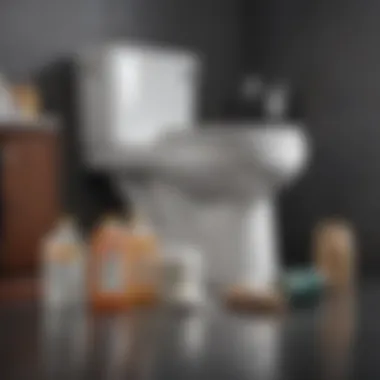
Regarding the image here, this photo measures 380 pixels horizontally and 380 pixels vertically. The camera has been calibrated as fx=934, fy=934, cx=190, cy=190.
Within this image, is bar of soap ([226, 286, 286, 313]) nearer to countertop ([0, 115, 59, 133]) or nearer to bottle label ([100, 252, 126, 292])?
bottle label ([100, 252, 126, 292])

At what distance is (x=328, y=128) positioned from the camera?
10.6ft

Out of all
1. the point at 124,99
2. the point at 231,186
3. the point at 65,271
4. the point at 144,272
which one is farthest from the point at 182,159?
the point at 65,271

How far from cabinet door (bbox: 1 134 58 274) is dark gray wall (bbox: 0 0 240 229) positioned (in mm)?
296

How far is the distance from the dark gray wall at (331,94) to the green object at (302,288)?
2.35ft

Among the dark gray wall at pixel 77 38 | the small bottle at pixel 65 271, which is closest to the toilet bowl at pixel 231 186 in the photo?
the dark gray wall at pixel 77 38

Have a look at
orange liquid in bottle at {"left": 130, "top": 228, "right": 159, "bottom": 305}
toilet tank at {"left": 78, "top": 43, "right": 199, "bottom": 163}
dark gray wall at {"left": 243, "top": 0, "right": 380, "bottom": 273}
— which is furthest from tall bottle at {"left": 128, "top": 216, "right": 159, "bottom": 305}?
dark gray wall at {"left": 243, "top": 0, "right": 380, "bottom": 273}

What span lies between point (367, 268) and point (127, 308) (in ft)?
3.82

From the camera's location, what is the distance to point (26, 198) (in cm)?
254

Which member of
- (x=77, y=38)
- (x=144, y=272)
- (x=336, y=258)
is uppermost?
(x=77, y=38)

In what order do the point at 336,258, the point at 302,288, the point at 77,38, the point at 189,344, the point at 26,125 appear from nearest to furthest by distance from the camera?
1. the point at 189,344
2. the point at 302,288
3. the point at 26,125
4. the point at 336,258
5. the point at 77,38

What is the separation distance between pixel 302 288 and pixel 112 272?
48cm

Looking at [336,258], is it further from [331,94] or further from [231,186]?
[331,94]

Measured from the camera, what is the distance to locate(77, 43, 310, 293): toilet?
2566 millimetres

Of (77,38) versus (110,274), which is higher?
(77,38)
